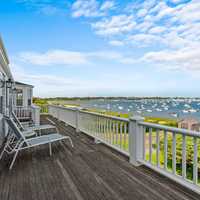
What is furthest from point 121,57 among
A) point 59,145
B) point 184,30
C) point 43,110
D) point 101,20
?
point 59,145

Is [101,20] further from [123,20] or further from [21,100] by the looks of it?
[21,100]

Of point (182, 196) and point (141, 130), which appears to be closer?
point (182, 196)

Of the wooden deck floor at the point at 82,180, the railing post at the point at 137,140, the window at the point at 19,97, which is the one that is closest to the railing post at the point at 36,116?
the window at the point at 19,97

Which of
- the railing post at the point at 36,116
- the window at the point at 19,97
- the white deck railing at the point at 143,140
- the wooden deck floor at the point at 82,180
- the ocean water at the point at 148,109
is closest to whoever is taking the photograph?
the wooden deck floor at the point at 82,180

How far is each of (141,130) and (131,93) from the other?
30.3 meters

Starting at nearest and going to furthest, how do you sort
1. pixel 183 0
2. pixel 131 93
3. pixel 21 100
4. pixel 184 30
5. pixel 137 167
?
pixel 137 167 < pixel 183 0 < pixel 184 30 < pixel 21 100 < pixel 131 93

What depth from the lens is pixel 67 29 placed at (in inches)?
420

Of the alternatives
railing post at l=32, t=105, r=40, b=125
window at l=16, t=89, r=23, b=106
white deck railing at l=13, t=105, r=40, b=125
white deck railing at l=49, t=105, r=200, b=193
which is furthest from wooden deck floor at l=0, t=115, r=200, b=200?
window at l=16, t=89, r=23, b=106

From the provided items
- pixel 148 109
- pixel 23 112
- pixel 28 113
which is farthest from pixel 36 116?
pixel 148 109

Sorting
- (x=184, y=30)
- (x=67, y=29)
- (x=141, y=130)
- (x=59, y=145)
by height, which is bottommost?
(x=59, y=145)

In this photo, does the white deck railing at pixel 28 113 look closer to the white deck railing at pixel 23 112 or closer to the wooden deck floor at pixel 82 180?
the white deck railing at pixel 23 112

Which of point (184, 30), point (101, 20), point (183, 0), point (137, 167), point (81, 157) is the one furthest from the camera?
point (101, 20)

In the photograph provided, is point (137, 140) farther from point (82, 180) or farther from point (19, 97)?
point (19, 97)

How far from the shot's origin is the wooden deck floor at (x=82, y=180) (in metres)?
2.48
